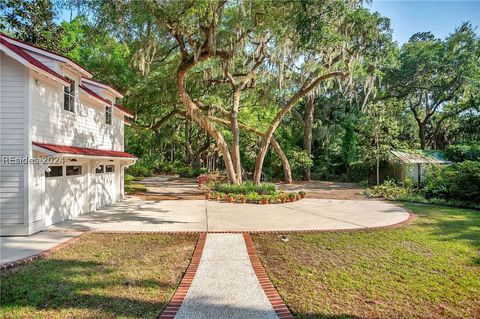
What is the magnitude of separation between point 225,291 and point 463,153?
21.1m

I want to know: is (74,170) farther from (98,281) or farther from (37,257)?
(98,281)

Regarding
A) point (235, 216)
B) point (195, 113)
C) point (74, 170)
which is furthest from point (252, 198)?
point (74, 170)

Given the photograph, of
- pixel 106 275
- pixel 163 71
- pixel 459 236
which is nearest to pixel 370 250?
pixel 459 236

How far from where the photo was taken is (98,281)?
4.83 metres

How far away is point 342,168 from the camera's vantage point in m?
28.4

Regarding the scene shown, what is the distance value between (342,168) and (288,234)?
22.3 m

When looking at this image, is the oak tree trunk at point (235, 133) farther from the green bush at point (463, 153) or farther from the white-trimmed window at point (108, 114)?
the green bush at point (463, 153)

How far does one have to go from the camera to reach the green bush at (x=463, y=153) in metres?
18.9

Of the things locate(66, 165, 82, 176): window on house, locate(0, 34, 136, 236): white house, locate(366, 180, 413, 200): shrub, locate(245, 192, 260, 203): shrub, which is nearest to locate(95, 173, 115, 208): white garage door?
locate(0, 34, 136, 236): white house

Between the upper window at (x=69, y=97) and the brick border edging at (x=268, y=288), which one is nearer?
the brick border edging at (x=268, y=288)

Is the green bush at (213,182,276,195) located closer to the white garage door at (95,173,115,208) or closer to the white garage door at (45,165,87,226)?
the white garage door at (95,173,115,208)

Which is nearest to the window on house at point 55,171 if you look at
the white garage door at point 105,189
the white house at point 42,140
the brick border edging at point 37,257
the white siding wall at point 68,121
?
the white house at point 42,140

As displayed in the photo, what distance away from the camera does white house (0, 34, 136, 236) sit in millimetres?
7613

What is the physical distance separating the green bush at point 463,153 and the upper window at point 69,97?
71.4ft
